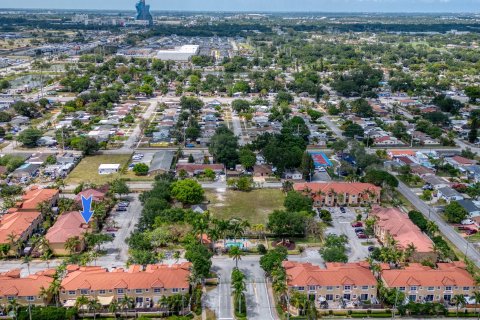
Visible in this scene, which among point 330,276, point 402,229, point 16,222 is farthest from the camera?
point 16,222

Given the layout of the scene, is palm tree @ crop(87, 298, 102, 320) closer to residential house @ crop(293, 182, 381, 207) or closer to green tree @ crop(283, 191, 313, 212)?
green tree @ crop(283, 191, 313, 212)

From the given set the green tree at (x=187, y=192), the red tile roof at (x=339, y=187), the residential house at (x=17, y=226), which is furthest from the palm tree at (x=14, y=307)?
the red tile roof at (x=339, y=187)

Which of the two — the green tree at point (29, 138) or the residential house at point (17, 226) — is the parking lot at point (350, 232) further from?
the green tree at point (29, 138)

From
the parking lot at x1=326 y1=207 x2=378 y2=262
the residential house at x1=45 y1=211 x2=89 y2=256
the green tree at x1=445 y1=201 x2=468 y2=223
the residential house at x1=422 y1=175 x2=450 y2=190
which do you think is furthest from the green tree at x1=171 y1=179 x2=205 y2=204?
the residential house at x1=422 y1=175 x2=450 y2=190

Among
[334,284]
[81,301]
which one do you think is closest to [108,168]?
[81,301]

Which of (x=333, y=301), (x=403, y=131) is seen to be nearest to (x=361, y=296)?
(x=333, y=301)

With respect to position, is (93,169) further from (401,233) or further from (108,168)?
(401,233)
